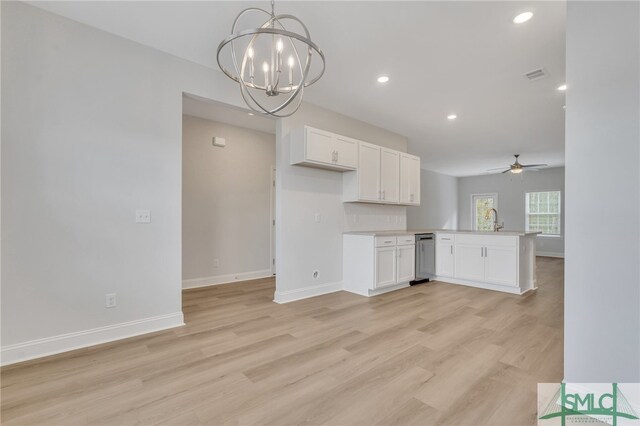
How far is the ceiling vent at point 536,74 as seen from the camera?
3.21m

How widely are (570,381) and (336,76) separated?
10.9 ft

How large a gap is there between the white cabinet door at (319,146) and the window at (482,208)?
8.36 meters

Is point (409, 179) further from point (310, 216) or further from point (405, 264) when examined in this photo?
point (310, 216)

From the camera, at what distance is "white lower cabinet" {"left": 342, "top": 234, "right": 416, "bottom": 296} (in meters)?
4.14

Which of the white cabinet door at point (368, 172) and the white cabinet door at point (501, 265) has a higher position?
the white cabinet door at point (368, 172)

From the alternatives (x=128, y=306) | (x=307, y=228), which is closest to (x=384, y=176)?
(x=307, y=228)

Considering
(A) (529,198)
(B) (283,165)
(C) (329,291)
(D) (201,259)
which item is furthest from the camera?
(A) (529,198)

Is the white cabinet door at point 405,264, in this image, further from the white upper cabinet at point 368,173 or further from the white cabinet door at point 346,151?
the white cabinet door at point 346,151

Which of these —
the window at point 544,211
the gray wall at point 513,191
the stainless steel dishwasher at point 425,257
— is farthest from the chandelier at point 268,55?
the window at point 544,211

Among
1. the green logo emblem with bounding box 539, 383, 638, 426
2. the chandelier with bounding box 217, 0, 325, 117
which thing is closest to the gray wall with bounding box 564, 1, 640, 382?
the green logo emblem with bounding box 539, 383, 638, 426

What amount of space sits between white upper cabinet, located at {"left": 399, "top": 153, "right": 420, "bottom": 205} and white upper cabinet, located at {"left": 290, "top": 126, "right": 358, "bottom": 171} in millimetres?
1245

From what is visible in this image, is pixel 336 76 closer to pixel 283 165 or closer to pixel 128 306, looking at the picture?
pixel 283 165

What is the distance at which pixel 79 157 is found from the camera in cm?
248

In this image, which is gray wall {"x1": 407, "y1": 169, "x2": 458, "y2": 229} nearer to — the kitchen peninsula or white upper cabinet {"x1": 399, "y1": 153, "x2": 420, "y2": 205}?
white upper cabinet {"x1": 399, "y1": 153, "x2": 420, "y2": 205}
